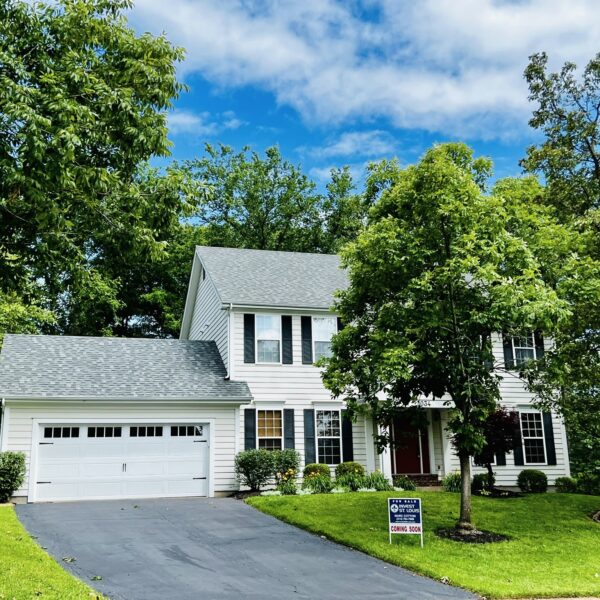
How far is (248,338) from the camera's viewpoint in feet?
64.7

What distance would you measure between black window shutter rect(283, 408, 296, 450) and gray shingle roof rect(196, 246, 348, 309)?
11.0ft

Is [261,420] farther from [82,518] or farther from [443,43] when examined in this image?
[443,43]

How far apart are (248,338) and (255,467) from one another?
4088mm

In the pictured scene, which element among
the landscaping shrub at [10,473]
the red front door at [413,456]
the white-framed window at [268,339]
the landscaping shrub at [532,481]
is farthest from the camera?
the red front door at [413,456]

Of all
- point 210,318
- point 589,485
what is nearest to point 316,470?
point 210,318

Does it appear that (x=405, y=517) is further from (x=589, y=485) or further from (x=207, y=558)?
(x=589, y=485)

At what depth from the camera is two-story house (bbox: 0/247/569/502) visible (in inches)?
674

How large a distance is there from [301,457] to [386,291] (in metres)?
8.12

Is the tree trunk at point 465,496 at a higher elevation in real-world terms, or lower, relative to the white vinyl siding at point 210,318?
lower

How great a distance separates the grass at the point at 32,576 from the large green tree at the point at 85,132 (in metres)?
4.05

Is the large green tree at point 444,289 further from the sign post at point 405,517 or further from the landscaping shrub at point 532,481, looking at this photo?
the landscaping shrub at point 532,481

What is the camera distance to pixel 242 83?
2308 centimetres

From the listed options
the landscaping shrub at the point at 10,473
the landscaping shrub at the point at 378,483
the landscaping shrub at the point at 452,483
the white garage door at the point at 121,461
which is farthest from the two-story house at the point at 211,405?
the landscaping shrub at the point at 452,483

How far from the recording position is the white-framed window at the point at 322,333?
20.2 meters
